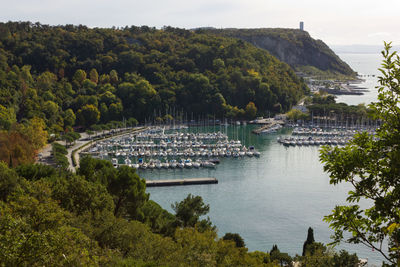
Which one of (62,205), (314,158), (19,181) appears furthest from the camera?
(314,158)

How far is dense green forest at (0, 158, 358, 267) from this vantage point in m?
6.14

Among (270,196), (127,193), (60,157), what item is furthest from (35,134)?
(127,193)

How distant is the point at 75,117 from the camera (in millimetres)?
46094

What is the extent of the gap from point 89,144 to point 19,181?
24.2 meters

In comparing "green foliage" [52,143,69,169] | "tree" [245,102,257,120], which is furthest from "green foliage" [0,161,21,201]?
"tree" [245,102,257,120]

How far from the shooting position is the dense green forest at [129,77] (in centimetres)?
4828

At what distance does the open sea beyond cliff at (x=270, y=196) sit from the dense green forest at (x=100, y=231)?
15.4 feet

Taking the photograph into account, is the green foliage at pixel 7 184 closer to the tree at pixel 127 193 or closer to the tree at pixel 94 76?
the tree at pixel 127 193

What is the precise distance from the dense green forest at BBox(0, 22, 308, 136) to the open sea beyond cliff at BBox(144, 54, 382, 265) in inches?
658

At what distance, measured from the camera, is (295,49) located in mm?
114875

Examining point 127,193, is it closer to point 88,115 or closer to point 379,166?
point 379,166

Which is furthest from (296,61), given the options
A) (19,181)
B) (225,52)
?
(19,181)

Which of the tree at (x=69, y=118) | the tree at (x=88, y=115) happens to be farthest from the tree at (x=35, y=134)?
the tree at (x=88, y=115)

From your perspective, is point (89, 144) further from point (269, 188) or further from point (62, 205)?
point (62, 205)
